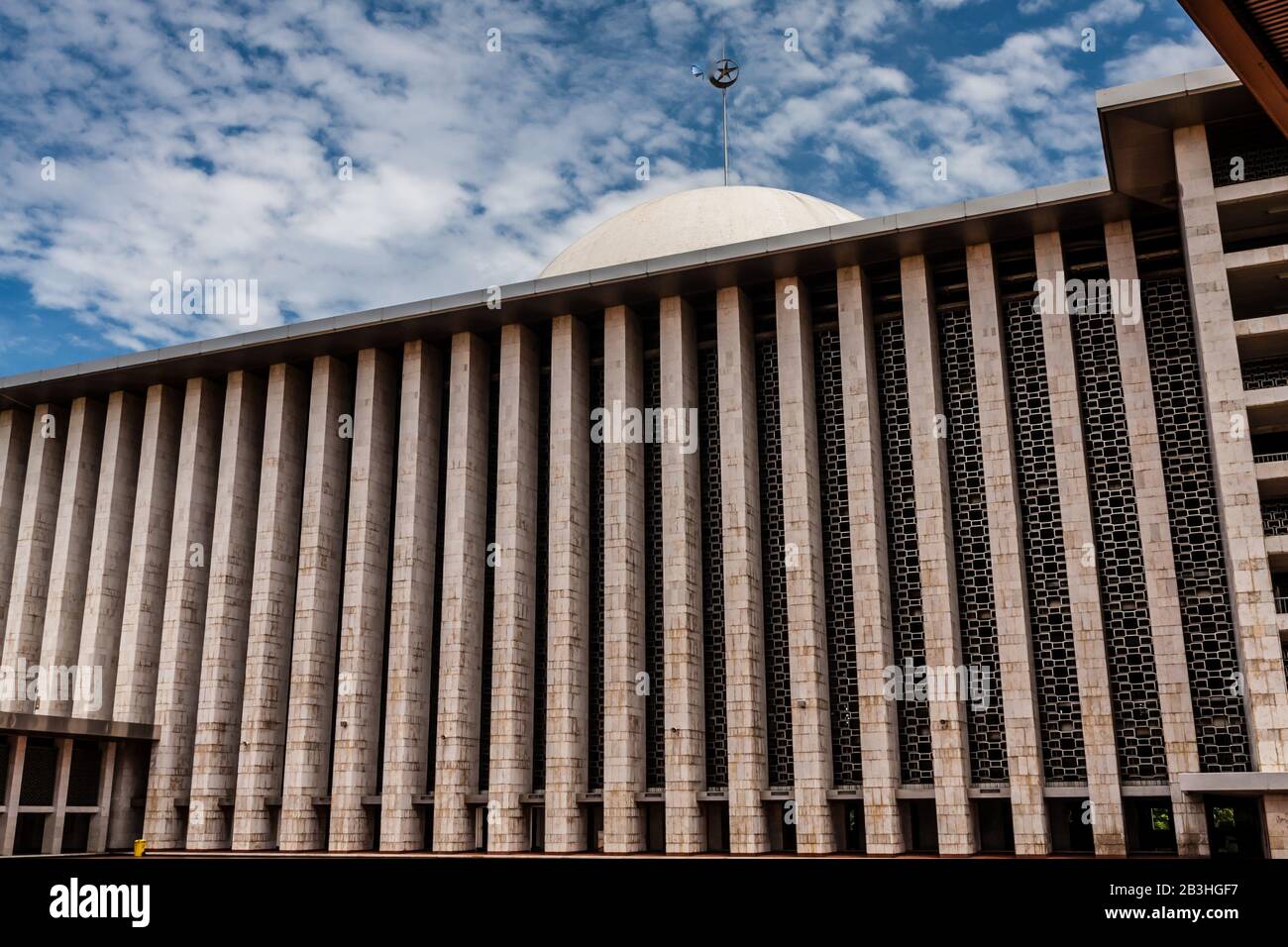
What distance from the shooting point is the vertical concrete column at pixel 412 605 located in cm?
3109

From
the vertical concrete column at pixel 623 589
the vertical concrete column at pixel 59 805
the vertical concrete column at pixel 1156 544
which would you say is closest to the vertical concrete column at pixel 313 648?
Answer: the vertical concrete column at pixel 59 805

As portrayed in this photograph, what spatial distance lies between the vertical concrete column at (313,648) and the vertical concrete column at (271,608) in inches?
2.5

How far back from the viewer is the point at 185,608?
35.1 meters

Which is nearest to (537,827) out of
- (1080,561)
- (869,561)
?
(869,561)

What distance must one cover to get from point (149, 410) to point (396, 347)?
9.13 metres

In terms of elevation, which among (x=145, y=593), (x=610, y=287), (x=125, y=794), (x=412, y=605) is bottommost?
(x=125, y=794)

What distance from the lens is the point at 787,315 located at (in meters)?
31.1

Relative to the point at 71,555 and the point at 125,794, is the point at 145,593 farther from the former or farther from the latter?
the point at 125,794

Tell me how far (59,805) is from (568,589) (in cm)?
1553

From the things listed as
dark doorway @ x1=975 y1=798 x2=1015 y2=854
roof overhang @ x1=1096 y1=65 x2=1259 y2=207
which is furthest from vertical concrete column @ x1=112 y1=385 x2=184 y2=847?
roof overhang @ x1=1096 y1=65 x2=1259 y2=207

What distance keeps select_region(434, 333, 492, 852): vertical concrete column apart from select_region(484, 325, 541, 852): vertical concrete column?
0.68m

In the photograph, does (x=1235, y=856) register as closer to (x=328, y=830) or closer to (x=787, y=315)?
(x=787, y=315)
